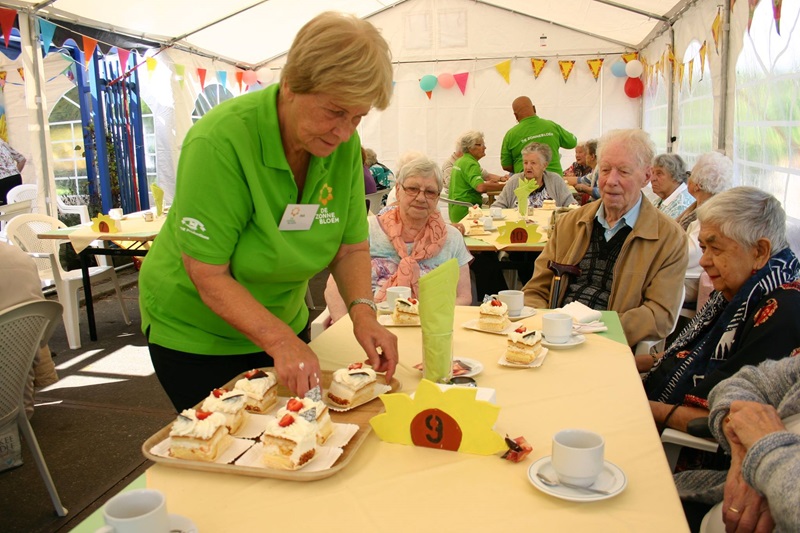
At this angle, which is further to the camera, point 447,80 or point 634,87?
point 447,80

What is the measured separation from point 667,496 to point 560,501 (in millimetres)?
188

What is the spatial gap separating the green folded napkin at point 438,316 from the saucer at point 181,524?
0.73 metres

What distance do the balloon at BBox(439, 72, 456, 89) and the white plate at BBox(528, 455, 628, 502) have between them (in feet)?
35.8

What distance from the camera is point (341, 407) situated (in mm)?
1515

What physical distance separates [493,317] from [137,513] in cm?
143

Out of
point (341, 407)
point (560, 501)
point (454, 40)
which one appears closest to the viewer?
point (560, 501)

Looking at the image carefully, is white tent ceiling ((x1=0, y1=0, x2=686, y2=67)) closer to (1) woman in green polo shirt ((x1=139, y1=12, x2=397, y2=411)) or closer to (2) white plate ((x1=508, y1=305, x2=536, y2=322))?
(1) woman in green polo shirt ((x1=139, y1=12, x2=397, y2=411))

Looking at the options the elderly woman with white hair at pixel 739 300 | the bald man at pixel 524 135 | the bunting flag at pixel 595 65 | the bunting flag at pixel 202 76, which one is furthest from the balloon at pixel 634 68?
the elderly woman with white hair at pixel 739 300

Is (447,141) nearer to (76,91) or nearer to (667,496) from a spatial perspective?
(76,91)

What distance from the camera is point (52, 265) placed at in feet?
16.7

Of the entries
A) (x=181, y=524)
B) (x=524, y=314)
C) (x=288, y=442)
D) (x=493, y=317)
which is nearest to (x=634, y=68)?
(x=524, y=314)

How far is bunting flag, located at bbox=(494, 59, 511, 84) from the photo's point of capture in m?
Result: 11.3

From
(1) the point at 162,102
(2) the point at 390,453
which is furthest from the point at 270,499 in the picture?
(1) the point at 162,102

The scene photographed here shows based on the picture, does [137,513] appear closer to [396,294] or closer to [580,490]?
[580,490]
